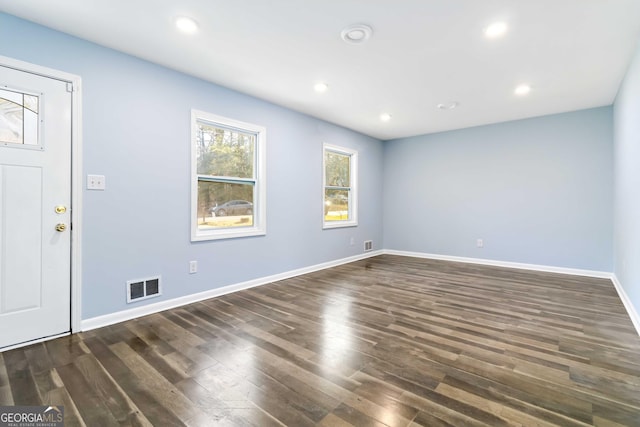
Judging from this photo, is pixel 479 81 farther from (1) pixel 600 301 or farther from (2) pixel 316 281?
(2) pixel 316 281

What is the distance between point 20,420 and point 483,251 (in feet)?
19.7

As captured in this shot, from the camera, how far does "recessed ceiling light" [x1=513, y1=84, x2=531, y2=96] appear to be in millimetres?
3570

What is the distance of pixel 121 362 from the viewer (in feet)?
6.62

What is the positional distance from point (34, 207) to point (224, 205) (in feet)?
5.77

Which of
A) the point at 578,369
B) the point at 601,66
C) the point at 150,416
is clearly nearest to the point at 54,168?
the point at 150,416

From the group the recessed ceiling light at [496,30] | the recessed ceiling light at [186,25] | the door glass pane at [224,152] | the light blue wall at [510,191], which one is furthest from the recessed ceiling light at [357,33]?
the light blue wall at [510,191]

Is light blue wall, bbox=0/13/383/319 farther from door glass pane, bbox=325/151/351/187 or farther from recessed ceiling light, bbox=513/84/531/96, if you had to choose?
recessed ceiling light, bbox=513/84/531/96

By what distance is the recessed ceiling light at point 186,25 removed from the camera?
2.29 meters

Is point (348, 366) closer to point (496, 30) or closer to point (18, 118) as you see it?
point (496, 30)

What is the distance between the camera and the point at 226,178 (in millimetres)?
3672

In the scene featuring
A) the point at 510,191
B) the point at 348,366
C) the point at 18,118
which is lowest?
the point at 348,366

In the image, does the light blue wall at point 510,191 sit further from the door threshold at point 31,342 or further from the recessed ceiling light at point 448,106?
the door threshold at point 31,342

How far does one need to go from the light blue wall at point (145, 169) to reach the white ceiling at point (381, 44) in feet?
0.59

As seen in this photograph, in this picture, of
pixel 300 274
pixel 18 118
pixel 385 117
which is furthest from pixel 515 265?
pixel 18 118
